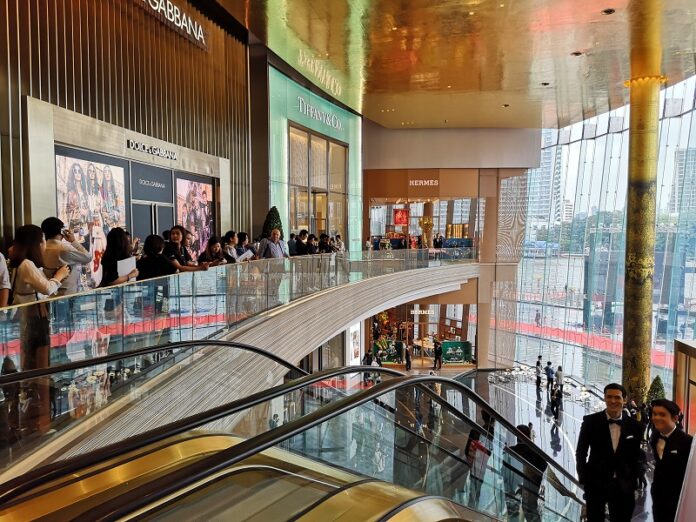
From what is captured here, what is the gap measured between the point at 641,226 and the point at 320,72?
1020cm

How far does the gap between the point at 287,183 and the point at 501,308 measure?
657 inches

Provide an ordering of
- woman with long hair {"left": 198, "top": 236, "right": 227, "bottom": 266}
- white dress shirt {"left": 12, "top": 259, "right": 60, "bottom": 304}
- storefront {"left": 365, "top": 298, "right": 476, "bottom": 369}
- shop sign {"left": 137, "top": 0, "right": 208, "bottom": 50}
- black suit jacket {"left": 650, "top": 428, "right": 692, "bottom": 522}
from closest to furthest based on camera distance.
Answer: black suit jacket {"left": 650, "top": 428, "right": 692, "bottom": 522} < white dress shirt {"left": 12, "top": 259, "right": 60, "bottom": 304} < woman with long hair {"left": 198, "top": 236, "right": 227, "bottom": 266} < shop sign {"left": 137, "top": 0, "right": 208, "bottom": 50} < storefront {"left": 365, "top": 298, "right": 476, "bottom": 369}

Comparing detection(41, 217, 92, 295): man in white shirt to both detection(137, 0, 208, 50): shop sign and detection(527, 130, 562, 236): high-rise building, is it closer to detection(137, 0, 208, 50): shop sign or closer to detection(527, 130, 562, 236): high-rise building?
detection(137, 0, 208, 50): shop sign

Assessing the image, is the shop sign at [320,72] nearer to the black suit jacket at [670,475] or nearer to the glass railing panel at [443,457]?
the glass railing panel at [443,457]

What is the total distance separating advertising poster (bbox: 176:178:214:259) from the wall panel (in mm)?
920

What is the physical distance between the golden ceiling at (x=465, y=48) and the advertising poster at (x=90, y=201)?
455 centimetres

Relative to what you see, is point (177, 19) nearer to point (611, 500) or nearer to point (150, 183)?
point (150, 183)

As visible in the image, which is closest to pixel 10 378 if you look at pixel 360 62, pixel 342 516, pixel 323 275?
pixel 342 516

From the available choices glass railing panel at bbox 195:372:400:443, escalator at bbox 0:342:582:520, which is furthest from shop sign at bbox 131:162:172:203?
glass railing panel at bbox 195:372:400:443

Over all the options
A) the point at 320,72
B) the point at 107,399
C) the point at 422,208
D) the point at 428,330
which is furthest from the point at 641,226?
the point at 422,208

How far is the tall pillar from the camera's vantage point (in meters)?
16.0

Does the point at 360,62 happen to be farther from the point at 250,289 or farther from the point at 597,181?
the point at 597,181

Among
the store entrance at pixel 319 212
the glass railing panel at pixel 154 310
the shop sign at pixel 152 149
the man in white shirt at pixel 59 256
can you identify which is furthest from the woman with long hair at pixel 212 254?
the store entrance at pixel 319 212

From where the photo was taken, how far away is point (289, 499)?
2945 millimetres
